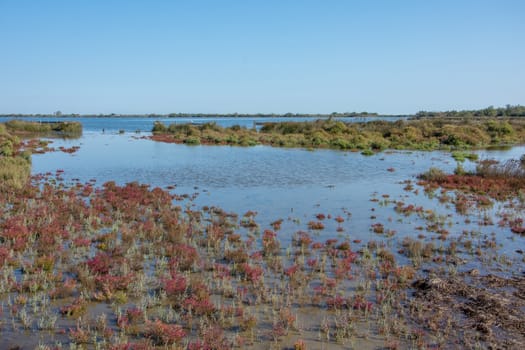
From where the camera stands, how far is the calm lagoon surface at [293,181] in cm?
1608

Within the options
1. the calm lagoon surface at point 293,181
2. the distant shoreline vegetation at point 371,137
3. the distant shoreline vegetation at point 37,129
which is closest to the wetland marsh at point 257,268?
the calm lagoon surface at point 293,181

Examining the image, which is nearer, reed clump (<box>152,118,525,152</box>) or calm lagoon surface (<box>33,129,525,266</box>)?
calm lagoon surface (<box>33,129,525,266</box>)

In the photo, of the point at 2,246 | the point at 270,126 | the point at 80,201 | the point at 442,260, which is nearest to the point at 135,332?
the point at 2,246

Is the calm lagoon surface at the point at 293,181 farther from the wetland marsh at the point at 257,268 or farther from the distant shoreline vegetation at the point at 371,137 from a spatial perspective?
the distant shoreline vegetation at the point at 371,137

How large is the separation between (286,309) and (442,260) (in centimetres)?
602

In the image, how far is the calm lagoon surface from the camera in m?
16.1

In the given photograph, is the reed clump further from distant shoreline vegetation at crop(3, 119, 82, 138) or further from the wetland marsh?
the wetland marsh

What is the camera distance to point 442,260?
11.7 metres

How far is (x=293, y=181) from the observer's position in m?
26.0

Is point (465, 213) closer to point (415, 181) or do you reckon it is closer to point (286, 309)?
point (415, 181)

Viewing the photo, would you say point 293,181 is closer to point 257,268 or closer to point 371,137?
point 257,268

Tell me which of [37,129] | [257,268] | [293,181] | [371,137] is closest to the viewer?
[257,268]

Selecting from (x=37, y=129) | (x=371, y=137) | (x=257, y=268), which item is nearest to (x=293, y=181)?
(x=257, y=268)

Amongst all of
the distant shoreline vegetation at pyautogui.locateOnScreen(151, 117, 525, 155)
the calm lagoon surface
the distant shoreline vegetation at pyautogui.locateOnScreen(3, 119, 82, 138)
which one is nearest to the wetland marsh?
the calm lagoon surface
